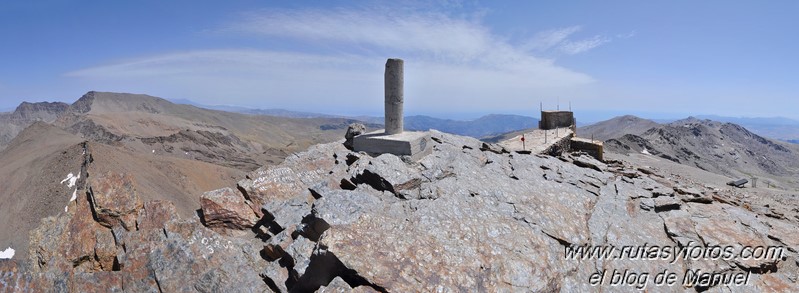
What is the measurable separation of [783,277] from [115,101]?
792ft

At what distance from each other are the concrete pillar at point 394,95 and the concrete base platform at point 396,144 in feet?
1.34

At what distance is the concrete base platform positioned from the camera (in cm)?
1366

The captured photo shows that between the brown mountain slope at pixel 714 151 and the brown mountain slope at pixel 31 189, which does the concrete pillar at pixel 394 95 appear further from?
the brown mountain slope at pixel 714 151

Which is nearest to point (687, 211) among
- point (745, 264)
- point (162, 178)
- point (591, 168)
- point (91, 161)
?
point (745, 264)

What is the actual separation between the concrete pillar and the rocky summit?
7.72 feet

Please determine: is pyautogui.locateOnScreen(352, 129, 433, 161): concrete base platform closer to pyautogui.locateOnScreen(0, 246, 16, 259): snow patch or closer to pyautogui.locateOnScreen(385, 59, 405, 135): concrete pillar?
pyautogui.locateOnScreen(385, 59, 405, 135): concrete pillar

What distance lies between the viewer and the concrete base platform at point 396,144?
1366 cm

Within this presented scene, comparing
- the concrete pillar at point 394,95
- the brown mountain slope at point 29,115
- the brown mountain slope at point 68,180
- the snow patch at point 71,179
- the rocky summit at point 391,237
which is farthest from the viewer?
the brown mountain slope at point 29,115

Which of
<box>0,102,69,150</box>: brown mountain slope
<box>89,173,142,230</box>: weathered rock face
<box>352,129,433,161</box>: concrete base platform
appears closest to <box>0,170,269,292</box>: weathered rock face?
<box>89,173,142,230</box>: weathered rock face

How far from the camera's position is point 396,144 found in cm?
1381

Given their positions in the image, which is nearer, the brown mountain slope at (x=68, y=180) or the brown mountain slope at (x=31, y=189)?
the brown mountain slope at (x=31, y=189)

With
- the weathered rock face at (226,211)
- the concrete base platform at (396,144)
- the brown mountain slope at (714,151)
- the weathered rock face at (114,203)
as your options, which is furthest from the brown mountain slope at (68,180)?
the brown mountain slope at (714,151)

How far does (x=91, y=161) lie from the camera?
38156 millimetres

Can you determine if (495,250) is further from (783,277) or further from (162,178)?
(162,178)
